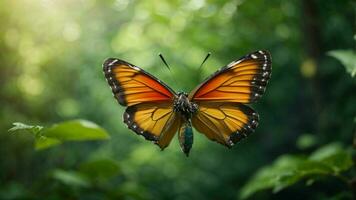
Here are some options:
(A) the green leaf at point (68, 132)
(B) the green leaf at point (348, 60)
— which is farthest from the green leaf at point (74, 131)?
(B) the green leaf at point (348, 60)

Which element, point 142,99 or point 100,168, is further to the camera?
point 100,168

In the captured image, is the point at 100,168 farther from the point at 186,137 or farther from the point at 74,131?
the point at 186,137

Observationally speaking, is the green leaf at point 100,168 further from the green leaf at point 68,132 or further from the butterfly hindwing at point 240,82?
the butterfly hindwing at point 240,82

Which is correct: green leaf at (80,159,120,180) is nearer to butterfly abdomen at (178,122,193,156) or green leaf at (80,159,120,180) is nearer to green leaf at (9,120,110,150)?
green leaf at (9,120,110,150)

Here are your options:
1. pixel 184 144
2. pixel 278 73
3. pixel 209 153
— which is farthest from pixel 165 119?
pixel 278 73

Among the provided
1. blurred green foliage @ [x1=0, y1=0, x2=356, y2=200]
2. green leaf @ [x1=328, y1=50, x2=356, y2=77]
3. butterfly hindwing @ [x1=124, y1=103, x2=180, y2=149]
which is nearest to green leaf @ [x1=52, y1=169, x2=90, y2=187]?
blurred green foliage @ [x1=0, y1=0, x2=356, y2=200]

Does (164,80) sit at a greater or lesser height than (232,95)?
greater

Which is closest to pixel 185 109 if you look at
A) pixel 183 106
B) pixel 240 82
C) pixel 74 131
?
pixel 183 106
